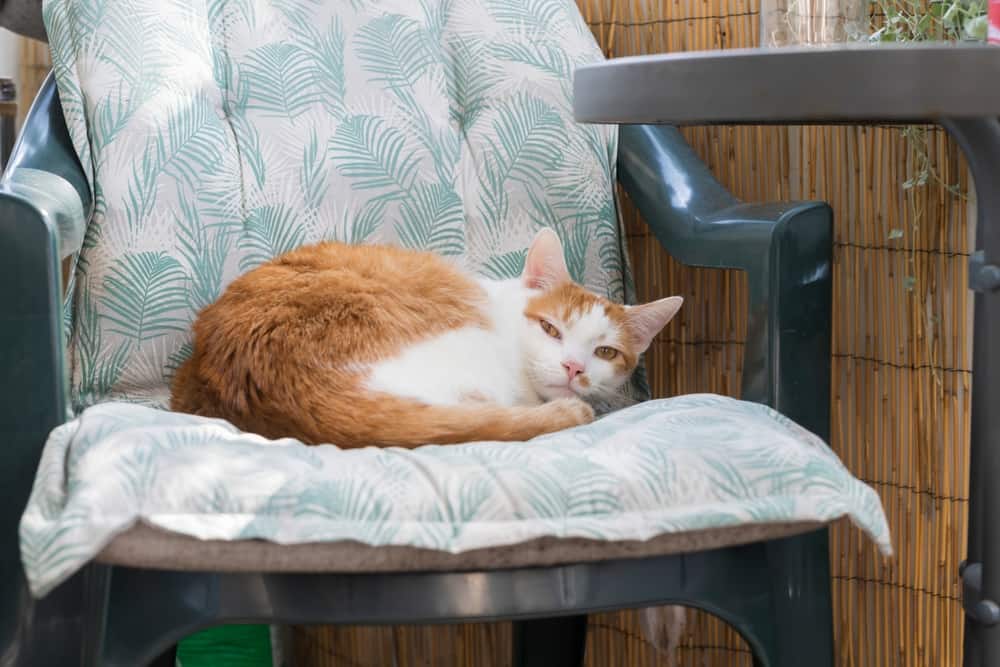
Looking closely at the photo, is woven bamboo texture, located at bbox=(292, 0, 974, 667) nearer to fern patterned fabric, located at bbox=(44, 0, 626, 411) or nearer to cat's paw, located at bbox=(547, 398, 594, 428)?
fern patterned fabric, located at bbox=(44, 0, 626, 411)

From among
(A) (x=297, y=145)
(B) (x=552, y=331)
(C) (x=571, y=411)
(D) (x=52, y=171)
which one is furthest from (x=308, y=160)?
(C) (x=571, y=411)

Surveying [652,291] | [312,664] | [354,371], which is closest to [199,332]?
Answer: [354,371]

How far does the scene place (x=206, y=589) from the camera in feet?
3.00

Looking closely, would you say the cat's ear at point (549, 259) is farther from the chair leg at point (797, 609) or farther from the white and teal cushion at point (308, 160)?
the chair leg at point (797, 609)

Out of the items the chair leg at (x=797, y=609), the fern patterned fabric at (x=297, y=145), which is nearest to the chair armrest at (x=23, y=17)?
the fern patterned fabric at (x=297, y=145)

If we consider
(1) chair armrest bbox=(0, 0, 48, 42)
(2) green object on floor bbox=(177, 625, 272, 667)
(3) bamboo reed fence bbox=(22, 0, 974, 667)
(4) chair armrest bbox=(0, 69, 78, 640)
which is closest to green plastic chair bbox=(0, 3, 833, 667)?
(4) chair armrest bbox=(0, 69, 78, 640)

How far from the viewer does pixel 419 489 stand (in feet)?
2.84

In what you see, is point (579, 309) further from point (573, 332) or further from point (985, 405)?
point (985, 405)

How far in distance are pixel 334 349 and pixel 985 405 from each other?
56 centimetres

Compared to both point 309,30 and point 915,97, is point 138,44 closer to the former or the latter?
point 309,30

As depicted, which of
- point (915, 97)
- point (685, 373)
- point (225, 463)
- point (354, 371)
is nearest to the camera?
point (915, 97)

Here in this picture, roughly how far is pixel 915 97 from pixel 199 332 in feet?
2.44

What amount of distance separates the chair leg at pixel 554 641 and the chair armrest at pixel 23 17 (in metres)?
0.98

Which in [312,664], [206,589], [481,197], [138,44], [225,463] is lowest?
[312,664]
